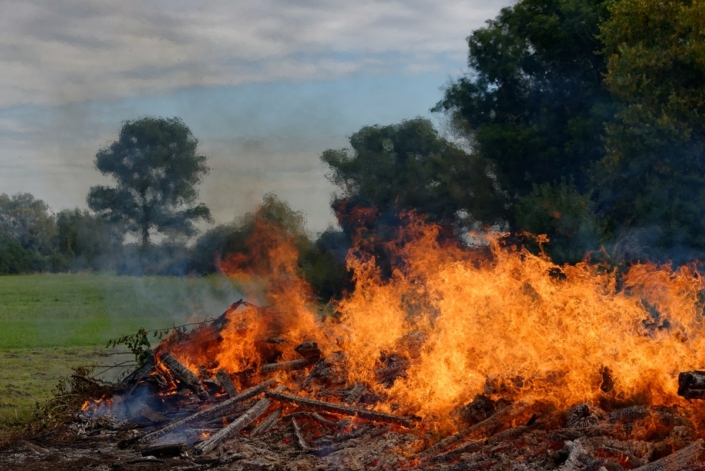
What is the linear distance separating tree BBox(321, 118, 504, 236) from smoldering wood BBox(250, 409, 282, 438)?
58.5 feet

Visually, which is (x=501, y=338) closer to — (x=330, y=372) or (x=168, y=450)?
(x=330, y=372)

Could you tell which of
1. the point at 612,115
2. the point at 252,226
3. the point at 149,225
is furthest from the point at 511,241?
the point at 149,225

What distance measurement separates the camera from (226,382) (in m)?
11.4

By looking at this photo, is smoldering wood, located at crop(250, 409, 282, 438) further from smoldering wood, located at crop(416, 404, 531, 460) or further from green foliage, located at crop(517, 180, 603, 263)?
green foliage, located at crop(517, 180, 603, 263)

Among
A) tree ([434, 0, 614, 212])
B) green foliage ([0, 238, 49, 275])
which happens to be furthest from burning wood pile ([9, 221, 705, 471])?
green foliage ([0, 238, 49, 275])

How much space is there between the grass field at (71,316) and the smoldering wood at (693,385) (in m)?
10.2

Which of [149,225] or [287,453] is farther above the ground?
[149,225]

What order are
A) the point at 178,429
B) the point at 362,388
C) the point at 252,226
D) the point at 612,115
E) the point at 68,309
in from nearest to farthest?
the point at 178,429 < the point at 362,388 < the point at 252,226 < the point at 612,115 < the point at 68,309

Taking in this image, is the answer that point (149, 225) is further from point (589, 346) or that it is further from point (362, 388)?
point (589, 346)

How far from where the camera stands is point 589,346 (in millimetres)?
9117

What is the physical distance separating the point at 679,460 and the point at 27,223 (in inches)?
1657

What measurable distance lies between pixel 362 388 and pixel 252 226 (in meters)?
8.29

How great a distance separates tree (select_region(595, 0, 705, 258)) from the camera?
20281 mm

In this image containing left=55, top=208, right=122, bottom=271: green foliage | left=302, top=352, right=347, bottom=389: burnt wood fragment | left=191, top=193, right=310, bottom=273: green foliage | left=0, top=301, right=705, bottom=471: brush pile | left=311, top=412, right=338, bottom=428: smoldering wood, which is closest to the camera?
left=0, top=301, right=705, bottom=471: brush pile
